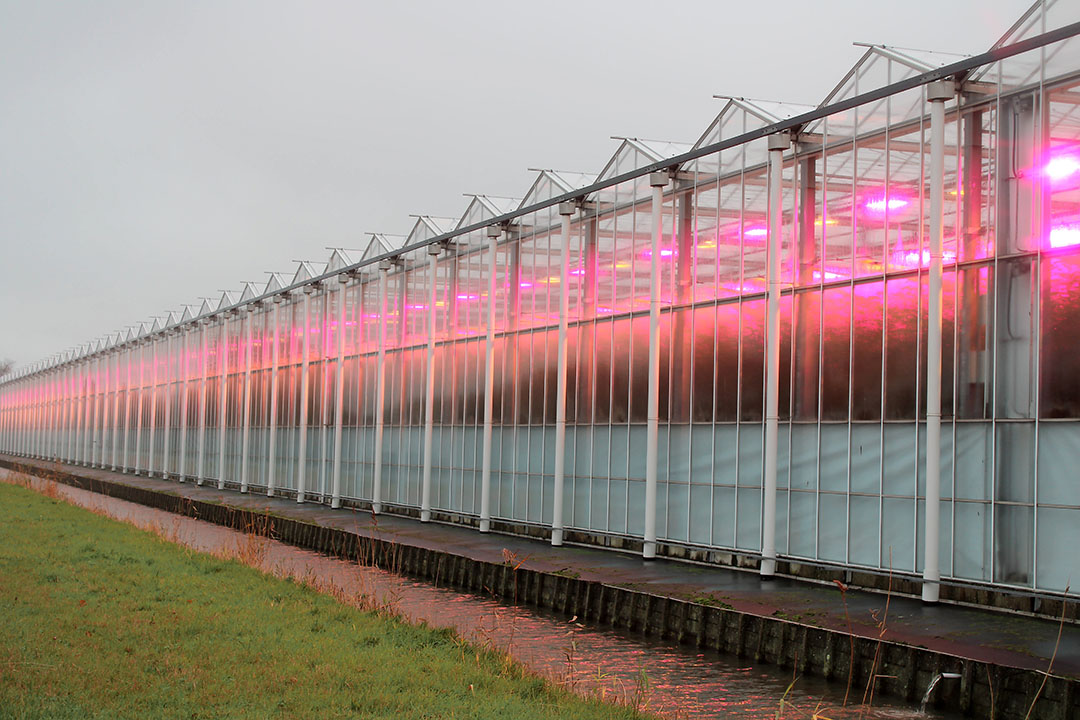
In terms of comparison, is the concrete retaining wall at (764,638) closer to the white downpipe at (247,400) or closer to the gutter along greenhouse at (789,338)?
the gutter along greenhouse at (789,338)

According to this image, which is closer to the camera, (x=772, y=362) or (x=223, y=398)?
(x=772, y=362)

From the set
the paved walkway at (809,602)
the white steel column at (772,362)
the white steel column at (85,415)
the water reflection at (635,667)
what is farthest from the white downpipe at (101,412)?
the white steel column at (772,362)

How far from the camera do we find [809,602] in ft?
56.5

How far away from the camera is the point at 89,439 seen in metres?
87.2

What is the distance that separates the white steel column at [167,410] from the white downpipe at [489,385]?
38811mm

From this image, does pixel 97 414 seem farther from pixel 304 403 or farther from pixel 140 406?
pixel 304 403

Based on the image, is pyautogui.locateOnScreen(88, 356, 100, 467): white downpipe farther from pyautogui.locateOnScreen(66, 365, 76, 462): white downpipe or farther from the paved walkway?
the paved walkway

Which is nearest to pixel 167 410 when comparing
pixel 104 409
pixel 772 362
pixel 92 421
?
pixel 104 409

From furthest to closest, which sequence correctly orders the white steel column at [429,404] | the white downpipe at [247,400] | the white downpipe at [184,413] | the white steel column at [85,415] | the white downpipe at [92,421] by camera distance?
the white steel column at [85,415], the white downpipe at [92,421], the white downpipe at [184,413], the white downpipe at [247,400], the white steel column at [429,404]

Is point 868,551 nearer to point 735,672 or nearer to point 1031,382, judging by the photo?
point 1031,382

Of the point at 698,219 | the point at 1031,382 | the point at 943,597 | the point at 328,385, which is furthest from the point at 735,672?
the point at 328,385

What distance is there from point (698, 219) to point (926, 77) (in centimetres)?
712

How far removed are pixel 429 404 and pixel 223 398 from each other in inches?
1019

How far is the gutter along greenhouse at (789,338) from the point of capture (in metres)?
16.8
